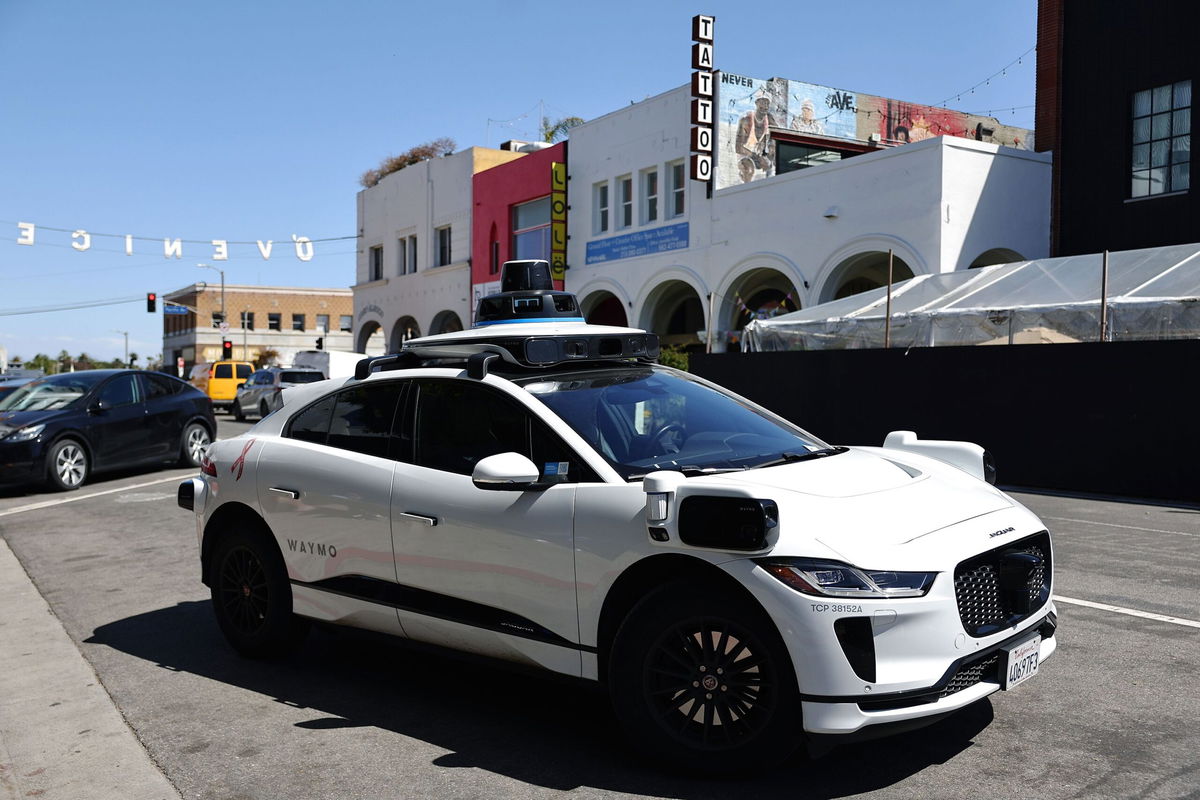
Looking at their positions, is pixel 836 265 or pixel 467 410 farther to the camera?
pixel 836 265

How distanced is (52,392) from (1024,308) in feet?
46.2

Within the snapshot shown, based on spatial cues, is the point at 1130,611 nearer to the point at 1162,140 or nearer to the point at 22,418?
the point at 22,418

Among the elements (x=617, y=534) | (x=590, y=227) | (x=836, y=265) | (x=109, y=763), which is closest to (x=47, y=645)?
(x=109, y=763)

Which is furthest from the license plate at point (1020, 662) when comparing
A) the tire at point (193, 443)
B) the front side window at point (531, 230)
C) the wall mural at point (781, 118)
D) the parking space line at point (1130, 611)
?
the front side window at point (531, 230)

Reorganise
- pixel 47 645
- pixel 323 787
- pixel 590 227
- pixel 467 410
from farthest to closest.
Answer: pixel 590 227
pixel 47 645
pixel 467 410
pixel 323 787

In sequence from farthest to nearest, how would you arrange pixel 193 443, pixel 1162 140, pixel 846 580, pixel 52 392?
pixel 1162 140, pixel 193 443, pixel 52 392, pixel 846 580

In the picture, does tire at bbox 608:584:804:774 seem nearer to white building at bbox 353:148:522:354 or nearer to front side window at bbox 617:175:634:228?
front side window at bbox 617:175:634:228

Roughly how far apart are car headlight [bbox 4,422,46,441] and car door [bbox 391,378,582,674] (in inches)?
424

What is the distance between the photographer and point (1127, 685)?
521 cm

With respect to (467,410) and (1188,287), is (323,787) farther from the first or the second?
(1188,287)

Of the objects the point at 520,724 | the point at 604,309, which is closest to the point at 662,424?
the point at 520,724

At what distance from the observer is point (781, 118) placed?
2688 cm

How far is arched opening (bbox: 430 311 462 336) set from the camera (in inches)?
1578

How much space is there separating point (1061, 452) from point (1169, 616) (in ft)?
29.5
